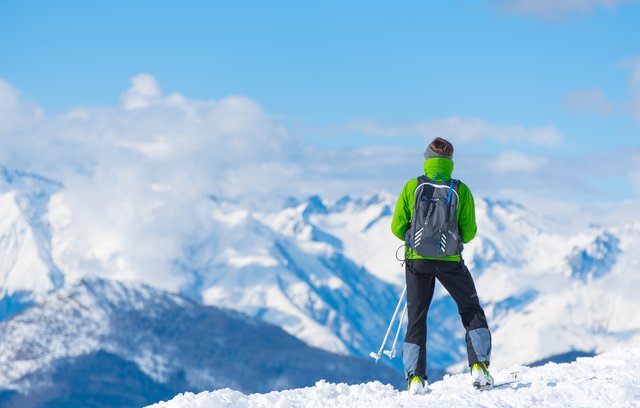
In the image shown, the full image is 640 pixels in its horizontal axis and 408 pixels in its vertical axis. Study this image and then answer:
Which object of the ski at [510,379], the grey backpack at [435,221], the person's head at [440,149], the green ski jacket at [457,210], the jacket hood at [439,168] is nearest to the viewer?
the grey backpack at [435,221]

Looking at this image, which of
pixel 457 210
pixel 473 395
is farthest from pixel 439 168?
pixel 473 395

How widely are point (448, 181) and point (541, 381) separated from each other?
5052mm

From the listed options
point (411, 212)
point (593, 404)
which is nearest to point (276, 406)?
point (411, 212)

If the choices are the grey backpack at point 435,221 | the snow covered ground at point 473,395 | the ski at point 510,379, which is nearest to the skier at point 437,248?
the grey backpack at point 435,221

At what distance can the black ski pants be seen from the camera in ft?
66.9

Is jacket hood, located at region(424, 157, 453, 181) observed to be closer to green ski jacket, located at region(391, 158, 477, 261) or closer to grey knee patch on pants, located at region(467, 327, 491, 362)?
green ski jacket, located at region(391, 158, 477, 261)

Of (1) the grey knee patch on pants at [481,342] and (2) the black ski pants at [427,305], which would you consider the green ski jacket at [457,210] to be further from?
(1) the grey knee patch on pants at [481,342]

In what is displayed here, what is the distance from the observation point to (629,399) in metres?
19.5

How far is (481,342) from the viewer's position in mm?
Answer: 20719

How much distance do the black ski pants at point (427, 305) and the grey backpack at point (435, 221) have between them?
374 millimetres

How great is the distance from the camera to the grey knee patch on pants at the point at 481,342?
20.7 m

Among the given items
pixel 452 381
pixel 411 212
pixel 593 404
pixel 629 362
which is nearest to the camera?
pixel 593 404

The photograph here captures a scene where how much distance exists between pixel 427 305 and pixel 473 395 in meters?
2.16

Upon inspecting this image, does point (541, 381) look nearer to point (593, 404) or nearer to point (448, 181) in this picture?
point (593, 404)
